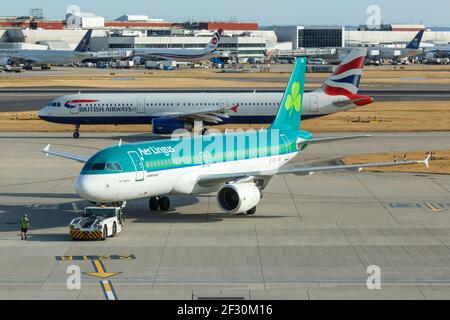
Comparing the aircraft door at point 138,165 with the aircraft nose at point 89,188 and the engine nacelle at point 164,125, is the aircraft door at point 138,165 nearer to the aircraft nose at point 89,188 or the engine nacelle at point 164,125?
the aircraft nose at point 89,188

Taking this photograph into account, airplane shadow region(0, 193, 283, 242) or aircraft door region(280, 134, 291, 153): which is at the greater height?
aircraft door region(280, 134, 291, 153)

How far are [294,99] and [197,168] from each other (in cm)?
1095

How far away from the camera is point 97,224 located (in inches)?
1721

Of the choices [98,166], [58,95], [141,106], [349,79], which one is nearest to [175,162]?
[98,166]

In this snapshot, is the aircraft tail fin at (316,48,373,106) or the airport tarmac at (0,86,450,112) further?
the airport tarmac at (0,86,450,112)

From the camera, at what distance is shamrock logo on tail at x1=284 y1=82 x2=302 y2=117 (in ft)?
187

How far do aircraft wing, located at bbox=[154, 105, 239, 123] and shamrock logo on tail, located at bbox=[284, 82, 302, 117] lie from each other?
29044 millimetres

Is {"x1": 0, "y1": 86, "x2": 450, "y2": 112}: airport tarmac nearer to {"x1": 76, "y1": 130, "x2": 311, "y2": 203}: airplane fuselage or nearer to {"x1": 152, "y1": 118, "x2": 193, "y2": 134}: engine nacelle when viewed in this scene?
{"x1": 152, "y1": 118, "x2": 193, "y2": 134}: engine nacelle

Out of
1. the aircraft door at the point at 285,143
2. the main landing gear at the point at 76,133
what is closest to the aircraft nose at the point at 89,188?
the aircraft door at the point at 285,143

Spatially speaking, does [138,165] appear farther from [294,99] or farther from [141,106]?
[141,106]

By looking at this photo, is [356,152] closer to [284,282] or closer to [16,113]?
[284,282]

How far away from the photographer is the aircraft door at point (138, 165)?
46.2 m

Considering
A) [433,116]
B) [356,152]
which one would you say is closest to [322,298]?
[356,152]

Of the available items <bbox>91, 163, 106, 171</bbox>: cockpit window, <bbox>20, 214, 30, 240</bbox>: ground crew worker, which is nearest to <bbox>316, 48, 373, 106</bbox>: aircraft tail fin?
<bbox>91, 163, 106, 171</bbox>: cockpit window
